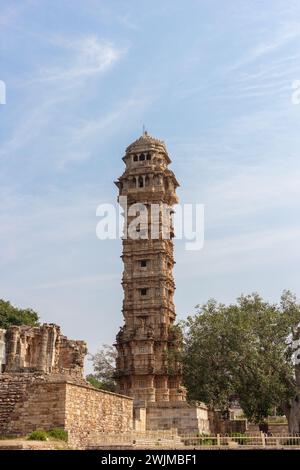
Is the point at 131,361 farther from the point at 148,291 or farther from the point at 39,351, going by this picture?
the point at 39,351

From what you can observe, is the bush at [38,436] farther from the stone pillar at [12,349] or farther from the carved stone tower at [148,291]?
the carved stone tower at [148,291]

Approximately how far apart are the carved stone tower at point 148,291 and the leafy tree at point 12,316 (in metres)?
12.8

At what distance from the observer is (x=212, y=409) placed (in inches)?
1807

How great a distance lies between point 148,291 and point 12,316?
50.6ft

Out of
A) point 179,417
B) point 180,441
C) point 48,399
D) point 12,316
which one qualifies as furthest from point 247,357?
point 12,316

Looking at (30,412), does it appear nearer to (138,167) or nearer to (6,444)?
Answer: (6,444)

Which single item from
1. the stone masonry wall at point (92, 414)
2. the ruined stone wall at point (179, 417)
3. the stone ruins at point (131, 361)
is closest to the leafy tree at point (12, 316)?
the stone ruins at point (131, 361)

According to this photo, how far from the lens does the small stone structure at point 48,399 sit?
961 inches

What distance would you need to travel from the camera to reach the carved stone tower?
4916 cm

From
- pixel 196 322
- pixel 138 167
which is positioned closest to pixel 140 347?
pixel 196 322

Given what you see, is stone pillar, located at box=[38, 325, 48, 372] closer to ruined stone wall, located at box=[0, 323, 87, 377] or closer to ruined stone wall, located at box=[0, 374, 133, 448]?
ruined stone wall, located at box=[0, 323, 87, 377]

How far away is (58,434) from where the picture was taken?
2344 cm

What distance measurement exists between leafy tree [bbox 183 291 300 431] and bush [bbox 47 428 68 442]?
20750mm

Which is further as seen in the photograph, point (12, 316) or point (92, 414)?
point (12, 316)
